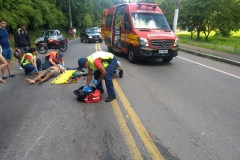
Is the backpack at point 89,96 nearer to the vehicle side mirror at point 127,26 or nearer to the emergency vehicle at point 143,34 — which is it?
the emergency vehicle at point 143,34

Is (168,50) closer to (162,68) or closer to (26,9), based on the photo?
(162,68)

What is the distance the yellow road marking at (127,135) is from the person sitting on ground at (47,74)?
302 cm

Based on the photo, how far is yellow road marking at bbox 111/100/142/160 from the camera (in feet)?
9.43

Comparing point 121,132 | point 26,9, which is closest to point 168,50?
point 121,132

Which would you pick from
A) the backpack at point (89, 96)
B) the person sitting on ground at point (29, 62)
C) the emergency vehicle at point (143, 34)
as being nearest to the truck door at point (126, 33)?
the emergency vehicle at point (143, 34)

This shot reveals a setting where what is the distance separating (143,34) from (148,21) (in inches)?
45.9

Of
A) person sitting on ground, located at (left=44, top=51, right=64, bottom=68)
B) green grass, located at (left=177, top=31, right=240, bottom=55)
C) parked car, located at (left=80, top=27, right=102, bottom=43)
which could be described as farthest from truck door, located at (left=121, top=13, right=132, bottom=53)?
parked car, located at (left=80, top=27, right=102, bottom=43)

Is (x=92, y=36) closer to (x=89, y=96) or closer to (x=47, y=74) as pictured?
(x=47, y=74)

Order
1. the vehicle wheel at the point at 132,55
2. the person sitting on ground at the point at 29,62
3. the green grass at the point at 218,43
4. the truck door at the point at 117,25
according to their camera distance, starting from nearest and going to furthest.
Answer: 1. the person sitting on ground at the point at 29,62
2. the vehicle wheel at the point at 132,55
3. the truck door at the point at 117,25
4. the green grass at the point at 218,43

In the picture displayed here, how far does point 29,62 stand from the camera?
7188 mm

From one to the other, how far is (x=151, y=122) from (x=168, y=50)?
5.44 meters

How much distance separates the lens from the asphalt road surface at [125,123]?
Result: 2.94m

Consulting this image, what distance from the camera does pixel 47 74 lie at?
261 inches

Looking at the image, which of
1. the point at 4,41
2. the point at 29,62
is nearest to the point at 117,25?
the point at 29,62
